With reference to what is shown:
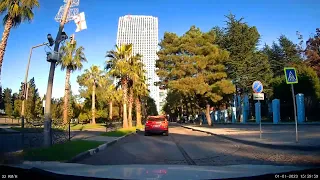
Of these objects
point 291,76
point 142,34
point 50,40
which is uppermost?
point 142,34

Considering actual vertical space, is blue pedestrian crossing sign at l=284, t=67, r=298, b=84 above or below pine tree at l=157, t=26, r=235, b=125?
below

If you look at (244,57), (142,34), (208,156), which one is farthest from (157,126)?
(142,34)

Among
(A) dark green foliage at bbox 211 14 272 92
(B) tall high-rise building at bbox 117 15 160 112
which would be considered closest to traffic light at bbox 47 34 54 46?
(A) dark green foliage at bbox 211 14 272 92

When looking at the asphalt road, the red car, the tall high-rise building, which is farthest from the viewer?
the tall high-rise building

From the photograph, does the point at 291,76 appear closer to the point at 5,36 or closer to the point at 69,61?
the point at 5,36

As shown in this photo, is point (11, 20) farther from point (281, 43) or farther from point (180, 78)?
point (281, 43)

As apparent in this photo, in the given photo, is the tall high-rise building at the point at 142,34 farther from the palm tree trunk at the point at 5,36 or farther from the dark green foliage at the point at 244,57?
the palm tree trunk at the point at 5,36

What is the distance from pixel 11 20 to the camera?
2281cm

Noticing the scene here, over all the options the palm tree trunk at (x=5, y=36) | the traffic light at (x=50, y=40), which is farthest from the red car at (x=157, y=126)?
the traffic light at (x=50, y=40)

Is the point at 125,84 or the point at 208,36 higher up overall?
the point at 208,36

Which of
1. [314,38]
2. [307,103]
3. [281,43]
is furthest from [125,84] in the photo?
[281,43]

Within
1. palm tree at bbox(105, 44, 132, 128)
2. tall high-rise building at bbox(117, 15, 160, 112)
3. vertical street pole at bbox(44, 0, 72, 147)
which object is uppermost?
tall high-rise building at bbox(117, 15, 160, 112)

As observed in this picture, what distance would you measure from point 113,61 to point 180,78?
1158 cm

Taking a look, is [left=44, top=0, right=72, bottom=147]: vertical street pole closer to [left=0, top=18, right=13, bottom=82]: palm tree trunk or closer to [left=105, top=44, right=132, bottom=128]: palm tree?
[left=0, top=18, right=13, bottom=82]: palm tree trunk
